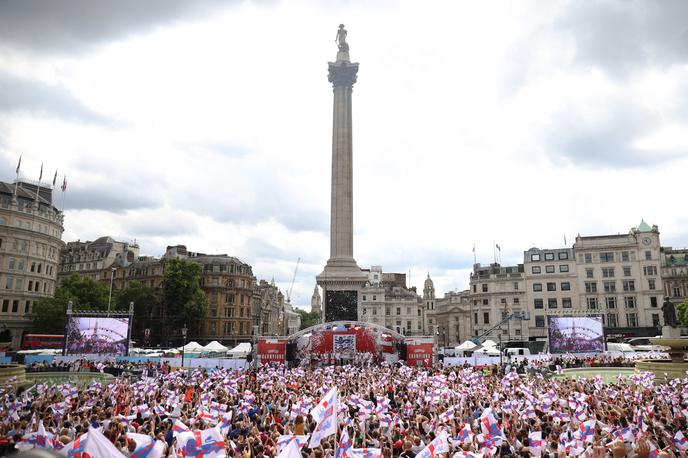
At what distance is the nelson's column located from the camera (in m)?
61.3

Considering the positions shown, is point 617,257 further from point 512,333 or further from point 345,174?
point 345,174

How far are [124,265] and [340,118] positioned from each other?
70.6m

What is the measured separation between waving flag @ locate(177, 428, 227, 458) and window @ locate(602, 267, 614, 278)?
100704 millimetres

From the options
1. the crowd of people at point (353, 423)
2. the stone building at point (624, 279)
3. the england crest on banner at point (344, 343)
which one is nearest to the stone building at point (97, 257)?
the england crest on banner at point (344, 343)

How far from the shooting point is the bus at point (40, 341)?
63250 millimetres

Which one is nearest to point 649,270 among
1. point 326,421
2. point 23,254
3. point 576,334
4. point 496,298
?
point 496,298

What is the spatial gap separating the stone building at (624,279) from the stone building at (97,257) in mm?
100905

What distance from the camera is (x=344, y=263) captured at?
210ft

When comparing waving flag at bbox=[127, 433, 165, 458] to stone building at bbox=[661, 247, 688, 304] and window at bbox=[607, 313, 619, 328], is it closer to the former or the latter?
window at bbox=[607, 313, 619, 328]

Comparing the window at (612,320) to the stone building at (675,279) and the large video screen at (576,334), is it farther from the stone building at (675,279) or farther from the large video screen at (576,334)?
the large video screen at (576,334)

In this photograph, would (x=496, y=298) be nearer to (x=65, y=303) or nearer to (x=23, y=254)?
(x=65, y=303)

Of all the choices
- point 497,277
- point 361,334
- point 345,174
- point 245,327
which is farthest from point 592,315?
point 245,327

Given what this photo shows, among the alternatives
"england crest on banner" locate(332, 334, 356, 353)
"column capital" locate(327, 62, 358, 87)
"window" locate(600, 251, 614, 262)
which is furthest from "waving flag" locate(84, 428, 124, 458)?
"window" locate(600, 251, 614, 262)

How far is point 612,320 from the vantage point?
92.4 m
